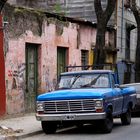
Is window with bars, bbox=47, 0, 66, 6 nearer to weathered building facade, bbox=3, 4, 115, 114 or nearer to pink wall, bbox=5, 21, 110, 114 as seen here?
pink wall, bbox=5, 21, 110, 114

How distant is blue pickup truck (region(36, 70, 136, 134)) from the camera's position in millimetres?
14852

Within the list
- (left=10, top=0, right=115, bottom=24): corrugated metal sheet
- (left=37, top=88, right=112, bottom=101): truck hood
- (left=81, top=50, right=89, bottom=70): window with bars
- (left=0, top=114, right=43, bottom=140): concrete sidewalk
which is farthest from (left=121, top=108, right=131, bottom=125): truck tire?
(left=10, top=0, right=115, bottom=24): corrugated metal sheet

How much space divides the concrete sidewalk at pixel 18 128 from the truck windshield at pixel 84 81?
1.68 meters

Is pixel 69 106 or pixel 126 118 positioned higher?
pixel 69 106

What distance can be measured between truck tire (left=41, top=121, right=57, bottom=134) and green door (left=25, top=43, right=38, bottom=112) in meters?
6.12

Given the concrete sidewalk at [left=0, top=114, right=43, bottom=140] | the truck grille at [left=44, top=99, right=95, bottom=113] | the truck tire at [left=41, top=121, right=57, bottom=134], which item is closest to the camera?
the concrete sidewalk at [left=0, top=114, right=43, bottom=140]

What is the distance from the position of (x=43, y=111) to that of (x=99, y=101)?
174 centimetres

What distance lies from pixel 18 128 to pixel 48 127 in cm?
105

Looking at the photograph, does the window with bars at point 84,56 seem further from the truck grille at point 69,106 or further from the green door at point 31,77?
the truck grille at point 69,106

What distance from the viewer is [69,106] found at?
49.3 ft

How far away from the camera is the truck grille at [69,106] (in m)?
14.9

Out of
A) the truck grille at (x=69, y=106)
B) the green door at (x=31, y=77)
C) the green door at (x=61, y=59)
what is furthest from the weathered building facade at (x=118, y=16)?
the truck grille at (x=69, y=106)

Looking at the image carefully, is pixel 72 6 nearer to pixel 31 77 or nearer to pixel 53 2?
pixel 53 2

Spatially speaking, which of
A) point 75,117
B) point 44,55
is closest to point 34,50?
point 44,55
